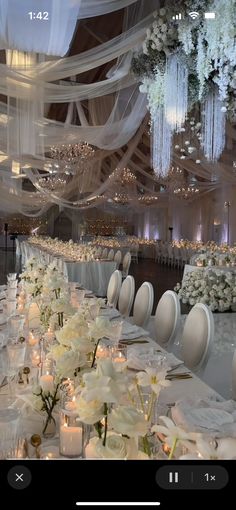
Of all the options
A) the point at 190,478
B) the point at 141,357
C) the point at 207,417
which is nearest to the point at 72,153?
the point at 141,357

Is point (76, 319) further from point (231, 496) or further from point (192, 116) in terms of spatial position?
point (192, 116)

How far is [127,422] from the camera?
84 centimetres

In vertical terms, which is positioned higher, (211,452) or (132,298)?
(211,452)

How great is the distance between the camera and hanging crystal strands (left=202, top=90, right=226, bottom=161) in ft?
18.7

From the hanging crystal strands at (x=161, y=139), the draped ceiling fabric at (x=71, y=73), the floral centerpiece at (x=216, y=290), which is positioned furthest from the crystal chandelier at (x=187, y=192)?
the draped ceiling fabric at (x=71, y=73)

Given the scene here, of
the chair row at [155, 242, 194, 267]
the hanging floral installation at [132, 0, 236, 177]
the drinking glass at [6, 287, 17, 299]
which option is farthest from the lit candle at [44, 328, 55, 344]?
the chair row at [155, 242, 194, 267]

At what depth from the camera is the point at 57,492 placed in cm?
56

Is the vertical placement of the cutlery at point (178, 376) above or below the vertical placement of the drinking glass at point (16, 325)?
below

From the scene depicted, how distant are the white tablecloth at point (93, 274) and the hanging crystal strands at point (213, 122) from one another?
12.3 feet

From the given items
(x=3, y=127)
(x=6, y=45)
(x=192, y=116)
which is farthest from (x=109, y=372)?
(x=192, y=116)

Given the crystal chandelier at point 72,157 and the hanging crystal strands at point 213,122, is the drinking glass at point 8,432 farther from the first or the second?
the crystal chandelier at point 72,157

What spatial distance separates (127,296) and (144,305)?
0.59m

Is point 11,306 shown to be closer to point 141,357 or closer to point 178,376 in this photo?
point 141,357

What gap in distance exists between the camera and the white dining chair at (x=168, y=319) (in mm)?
3750
